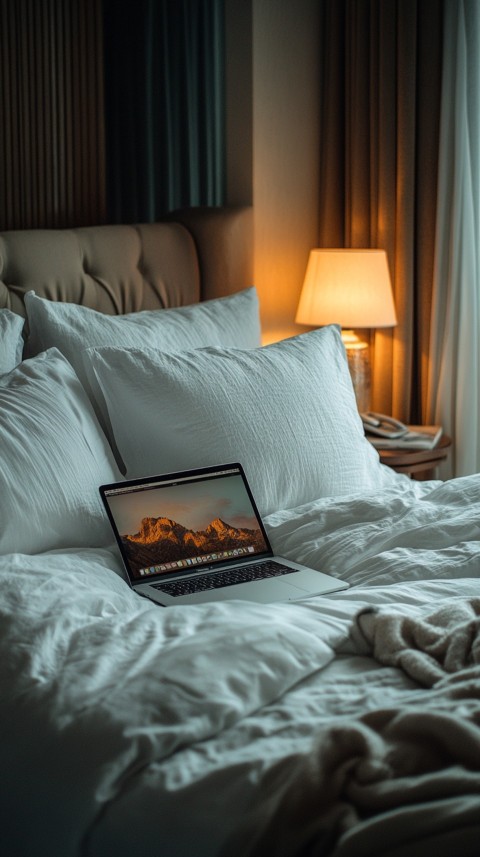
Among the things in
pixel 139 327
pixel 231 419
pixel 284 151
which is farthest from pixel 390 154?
pixel 231 419

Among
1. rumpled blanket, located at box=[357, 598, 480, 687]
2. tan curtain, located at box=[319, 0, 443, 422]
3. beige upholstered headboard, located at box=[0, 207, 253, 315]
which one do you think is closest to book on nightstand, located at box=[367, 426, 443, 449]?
tan curtain, located at box=[319, 0, 443, 422]

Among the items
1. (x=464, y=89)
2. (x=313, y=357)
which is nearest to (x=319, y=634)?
(x=313, y=357)

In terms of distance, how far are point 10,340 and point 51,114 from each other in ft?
3.82

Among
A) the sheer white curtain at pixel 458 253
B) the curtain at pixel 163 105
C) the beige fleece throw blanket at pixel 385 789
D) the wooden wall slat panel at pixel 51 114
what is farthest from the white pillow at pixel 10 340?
the sheer white curtain at pixel 458 253

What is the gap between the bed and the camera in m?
1.02

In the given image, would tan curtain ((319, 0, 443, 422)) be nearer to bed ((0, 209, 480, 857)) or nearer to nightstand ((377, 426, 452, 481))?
nightstand ((377, 426, 452, 481))

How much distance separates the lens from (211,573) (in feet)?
6.14

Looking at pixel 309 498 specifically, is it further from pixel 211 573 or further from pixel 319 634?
pixel 319 634

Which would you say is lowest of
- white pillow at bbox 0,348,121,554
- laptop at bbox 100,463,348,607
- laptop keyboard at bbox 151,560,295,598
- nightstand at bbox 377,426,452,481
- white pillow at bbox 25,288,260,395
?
nightstand at bbox 377,426,452,481

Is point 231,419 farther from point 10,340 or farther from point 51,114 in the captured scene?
point 51,114

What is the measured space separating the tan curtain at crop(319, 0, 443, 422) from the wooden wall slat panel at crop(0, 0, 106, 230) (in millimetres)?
791

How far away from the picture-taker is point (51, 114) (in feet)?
9.97

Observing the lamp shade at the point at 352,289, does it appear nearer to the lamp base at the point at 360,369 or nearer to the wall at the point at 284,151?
the lamp base at the point at 360,369

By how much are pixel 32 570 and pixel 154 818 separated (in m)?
0.65
